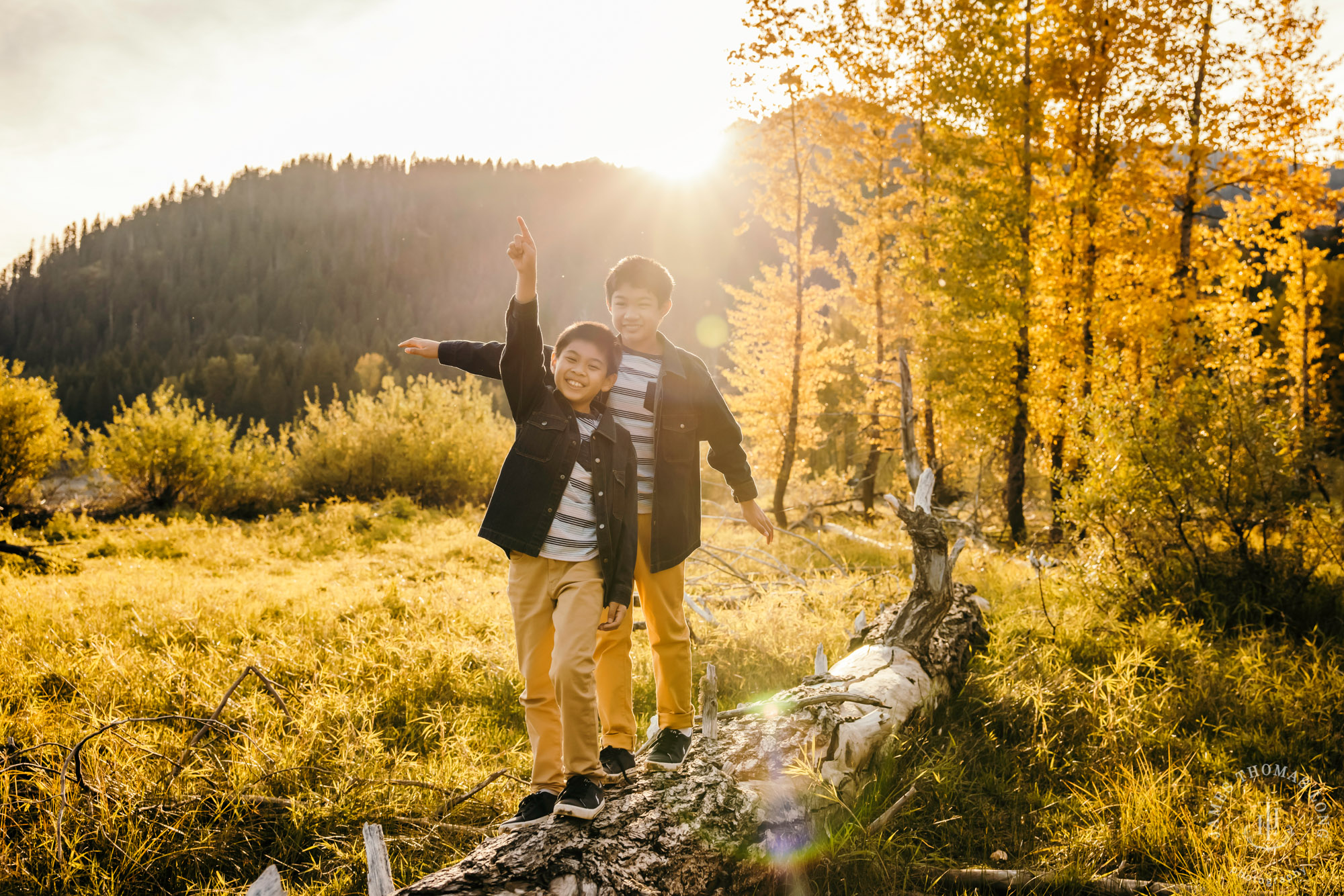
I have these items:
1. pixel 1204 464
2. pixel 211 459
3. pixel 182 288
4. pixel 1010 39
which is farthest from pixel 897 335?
pixel 182 288

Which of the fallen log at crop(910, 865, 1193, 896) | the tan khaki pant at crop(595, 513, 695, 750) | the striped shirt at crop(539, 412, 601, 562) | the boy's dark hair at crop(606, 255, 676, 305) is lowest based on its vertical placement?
the fallen log at crop(910, 865, 1193, 896)

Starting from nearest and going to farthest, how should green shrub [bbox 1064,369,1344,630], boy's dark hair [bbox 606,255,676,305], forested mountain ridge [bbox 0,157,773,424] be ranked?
boy's dark hair [bbox 606,255,676,305], green shrub [bbox 1064,369,1344,630], forested mountain ridge [bbox 0,157,773,424]

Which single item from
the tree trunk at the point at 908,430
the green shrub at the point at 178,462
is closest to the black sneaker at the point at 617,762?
the tree trunk at the point at 908,430

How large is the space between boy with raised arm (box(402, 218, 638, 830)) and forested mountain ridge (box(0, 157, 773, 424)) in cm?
6600

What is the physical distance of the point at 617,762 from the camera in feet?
8.14

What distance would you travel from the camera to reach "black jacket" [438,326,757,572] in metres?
2.73

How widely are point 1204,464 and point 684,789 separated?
5.19m

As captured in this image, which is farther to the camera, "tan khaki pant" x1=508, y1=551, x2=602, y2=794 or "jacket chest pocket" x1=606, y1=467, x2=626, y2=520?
"jacket chest pocket" x1=606, y1=467, x2=626, y2=520

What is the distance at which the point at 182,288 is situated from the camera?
89000 mm

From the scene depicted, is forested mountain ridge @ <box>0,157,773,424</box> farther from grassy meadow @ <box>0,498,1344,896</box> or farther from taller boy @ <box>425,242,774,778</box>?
taller boy @ <box>425,242,774,778</box>

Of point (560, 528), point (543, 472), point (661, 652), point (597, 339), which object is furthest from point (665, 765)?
point (597, 339)

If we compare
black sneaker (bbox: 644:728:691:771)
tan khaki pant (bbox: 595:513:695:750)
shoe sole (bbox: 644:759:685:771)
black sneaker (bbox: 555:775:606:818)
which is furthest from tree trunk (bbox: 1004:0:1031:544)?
black sneaker (bbox: 555:775:606:818)

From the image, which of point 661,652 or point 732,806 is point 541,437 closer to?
point 661,652

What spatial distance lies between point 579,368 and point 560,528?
0.64m
